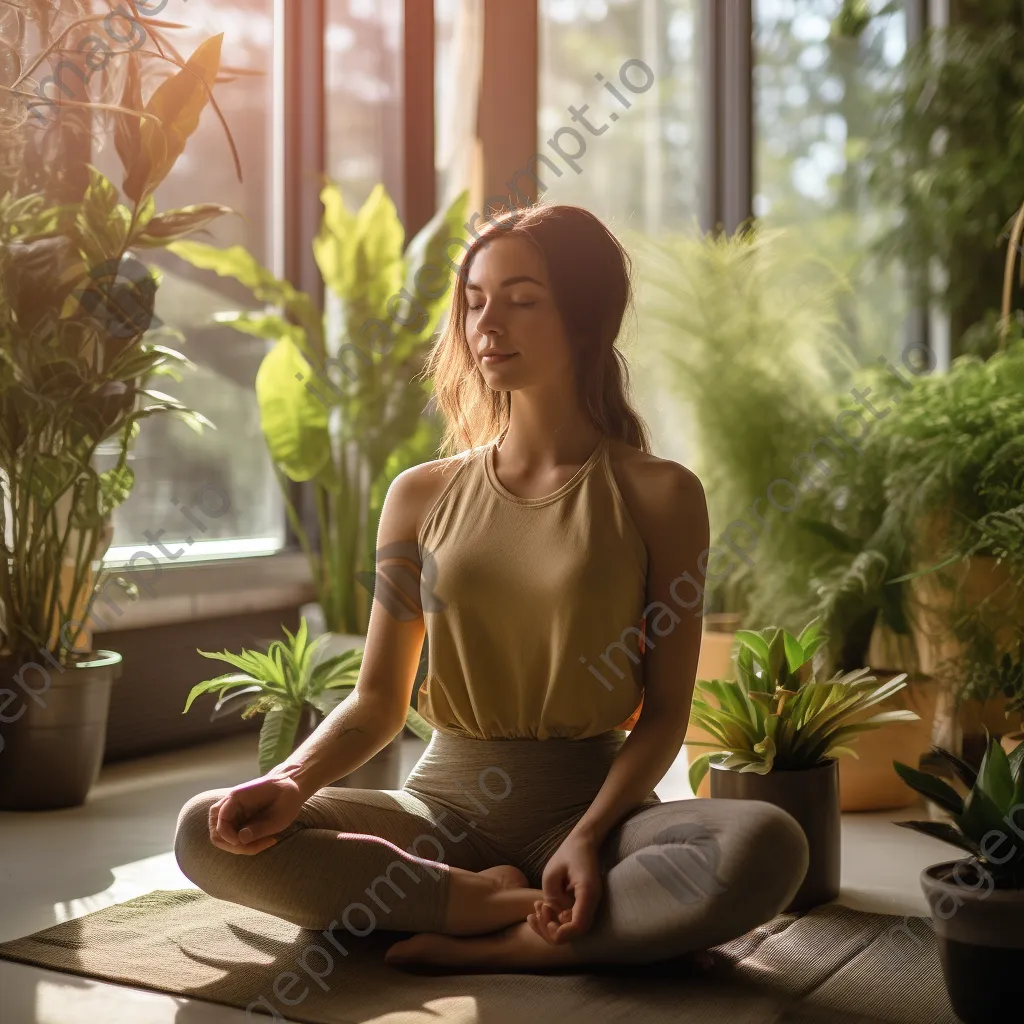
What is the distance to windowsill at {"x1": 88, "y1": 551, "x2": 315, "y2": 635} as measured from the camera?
119 inches

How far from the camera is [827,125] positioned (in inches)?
199

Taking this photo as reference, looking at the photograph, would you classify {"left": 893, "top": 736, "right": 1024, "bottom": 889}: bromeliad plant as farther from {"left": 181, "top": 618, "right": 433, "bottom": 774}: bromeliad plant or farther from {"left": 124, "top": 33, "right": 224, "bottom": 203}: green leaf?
{"left": 124, "top": 33, "right": 224, "bottom": 203}: green leaf

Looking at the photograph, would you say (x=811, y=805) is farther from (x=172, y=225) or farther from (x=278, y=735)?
(x=172, y=225)

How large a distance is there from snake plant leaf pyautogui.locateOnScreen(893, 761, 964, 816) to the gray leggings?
14cm

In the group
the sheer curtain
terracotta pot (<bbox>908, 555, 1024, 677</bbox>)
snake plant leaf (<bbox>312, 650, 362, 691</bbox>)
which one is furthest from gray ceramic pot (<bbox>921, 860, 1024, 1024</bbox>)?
the sheer curtain

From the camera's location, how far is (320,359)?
3.42 metres

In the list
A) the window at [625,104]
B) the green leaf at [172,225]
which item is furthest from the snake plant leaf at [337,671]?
the window at [625,104]

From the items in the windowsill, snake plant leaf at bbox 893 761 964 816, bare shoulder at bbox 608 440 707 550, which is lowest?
snake plant leaf at bbox 893 761 964 816

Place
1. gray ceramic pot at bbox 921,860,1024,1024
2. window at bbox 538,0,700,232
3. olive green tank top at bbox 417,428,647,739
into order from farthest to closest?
window at bbox 538,0,700,232 < olive green tank top at bbox 417,428,647,739 < gray ceramic pot at bbox 921,860,1024,1024

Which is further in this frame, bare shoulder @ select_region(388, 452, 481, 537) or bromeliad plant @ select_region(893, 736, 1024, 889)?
bare shoulder @ select_region(388, 452, 481, 537)

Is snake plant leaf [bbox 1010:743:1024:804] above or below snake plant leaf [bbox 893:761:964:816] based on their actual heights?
above

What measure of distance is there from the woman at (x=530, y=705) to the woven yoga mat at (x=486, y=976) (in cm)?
5

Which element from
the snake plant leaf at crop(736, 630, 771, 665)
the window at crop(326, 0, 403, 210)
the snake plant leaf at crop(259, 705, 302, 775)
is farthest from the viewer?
the window at crop(326, 0, 403, 210)

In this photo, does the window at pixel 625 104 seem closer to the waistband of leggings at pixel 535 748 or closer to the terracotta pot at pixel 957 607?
the terracotta pot at pixel 957 607
